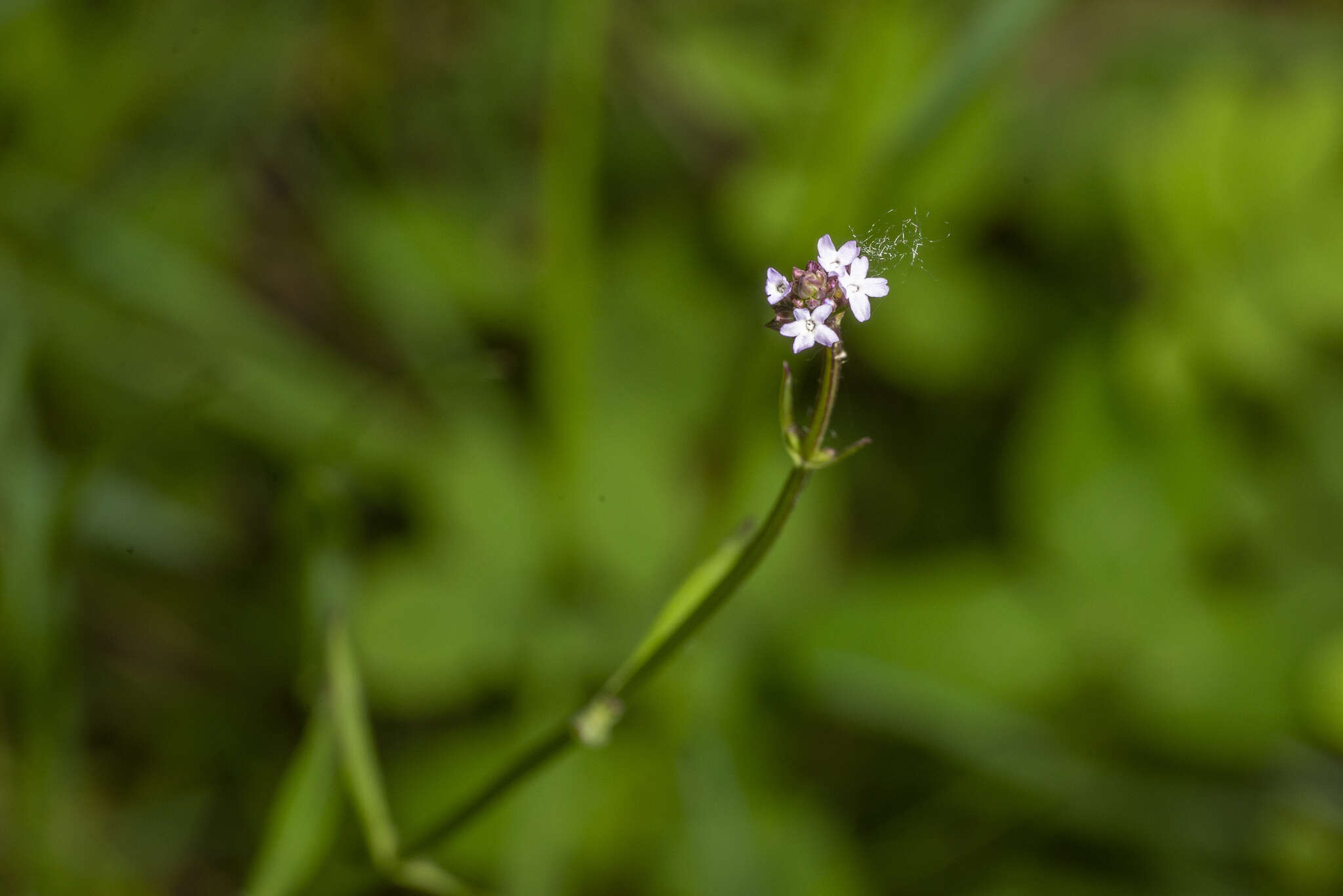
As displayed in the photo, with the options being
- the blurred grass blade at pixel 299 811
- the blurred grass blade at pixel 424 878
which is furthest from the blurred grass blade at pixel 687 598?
the blurred grass blade at pixel 299 811

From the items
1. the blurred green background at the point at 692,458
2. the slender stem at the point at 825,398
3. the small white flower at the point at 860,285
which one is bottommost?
the slender stem at the point at 825,398

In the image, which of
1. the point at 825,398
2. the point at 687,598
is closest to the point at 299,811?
the point at 687,598

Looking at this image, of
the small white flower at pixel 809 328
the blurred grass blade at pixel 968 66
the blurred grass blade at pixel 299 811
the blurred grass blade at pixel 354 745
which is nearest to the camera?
the small white flower at pixel 809 328

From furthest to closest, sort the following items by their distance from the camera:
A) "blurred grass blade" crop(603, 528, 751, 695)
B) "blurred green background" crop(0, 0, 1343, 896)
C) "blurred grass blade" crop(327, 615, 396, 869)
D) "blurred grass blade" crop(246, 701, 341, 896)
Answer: "blurred green background" crop(0, 0, 1343, 896), "blurred grass blade" crop(246, 701, 341, 896), "blurred grass blade" crop(327, 615, 396, 869), "blurred grass blade" crop(603, 528, 751, 695)

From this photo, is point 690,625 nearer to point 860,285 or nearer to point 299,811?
point 860,285

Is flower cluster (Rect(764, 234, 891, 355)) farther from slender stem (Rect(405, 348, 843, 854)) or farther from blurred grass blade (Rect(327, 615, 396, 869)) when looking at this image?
blurred grass blade (Rect(327, 615, 396, 869))

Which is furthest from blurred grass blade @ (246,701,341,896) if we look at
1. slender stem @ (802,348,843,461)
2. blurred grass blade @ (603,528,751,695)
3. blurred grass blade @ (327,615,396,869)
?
slender stem @ (802,348,843,461)

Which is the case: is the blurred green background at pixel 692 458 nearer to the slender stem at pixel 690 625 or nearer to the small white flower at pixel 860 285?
the slender stem at pixel 690 625
